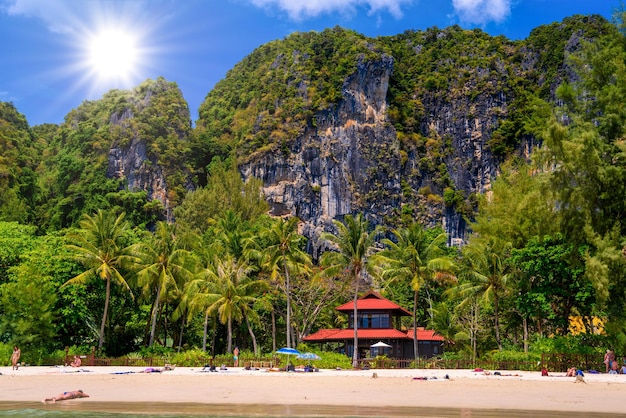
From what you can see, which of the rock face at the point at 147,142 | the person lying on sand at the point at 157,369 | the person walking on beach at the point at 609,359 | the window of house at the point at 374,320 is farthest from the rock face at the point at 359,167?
the person walking on beach at the point at 609,359

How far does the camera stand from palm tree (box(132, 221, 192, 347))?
4484 cm

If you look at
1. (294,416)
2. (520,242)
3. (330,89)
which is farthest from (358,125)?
(294,416)

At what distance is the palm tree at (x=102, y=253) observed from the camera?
42375 mm

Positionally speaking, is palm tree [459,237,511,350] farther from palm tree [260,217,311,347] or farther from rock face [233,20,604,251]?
rock face [233,20,604,251]

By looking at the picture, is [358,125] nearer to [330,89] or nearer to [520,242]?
[330,89]

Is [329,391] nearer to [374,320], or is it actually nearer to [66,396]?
[66,396]

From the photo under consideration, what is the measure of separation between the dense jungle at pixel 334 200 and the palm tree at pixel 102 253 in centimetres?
17

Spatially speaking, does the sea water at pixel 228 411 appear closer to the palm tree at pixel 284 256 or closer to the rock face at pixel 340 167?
the palm tree at pixel 284 256

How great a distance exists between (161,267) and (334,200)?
51.9 meters

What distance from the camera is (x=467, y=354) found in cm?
4306

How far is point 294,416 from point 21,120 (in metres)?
106

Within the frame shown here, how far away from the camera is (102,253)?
43469 millimetres

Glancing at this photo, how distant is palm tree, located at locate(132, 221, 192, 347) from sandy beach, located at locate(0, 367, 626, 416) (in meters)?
13.8

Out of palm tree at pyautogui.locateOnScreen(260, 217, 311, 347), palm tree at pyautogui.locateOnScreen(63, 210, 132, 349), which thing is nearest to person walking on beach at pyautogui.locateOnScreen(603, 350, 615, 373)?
palm tree at pyautogui.locateOnScreen(260, 217, 311, 347)
